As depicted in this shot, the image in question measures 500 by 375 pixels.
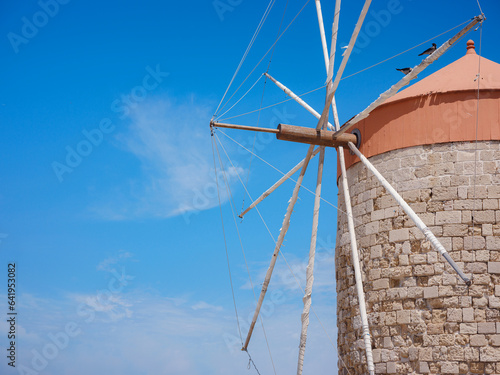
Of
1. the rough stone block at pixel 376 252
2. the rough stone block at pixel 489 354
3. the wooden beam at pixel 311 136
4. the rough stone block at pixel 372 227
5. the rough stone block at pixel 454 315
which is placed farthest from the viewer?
the wooden beam at pixel 311 136

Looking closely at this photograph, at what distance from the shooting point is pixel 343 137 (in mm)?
10867

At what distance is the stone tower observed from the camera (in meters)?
9.27

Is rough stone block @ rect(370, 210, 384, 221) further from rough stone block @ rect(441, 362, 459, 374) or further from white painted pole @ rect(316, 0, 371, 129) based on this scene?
rough stone block @ rect(441, 362, 459, 374)

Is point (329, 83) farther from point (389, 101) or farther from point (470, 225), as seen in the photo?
point (470, 225)

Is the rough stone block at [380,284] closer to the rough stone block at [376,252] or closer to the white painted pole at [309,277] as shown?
the rough stone block at [376,252]

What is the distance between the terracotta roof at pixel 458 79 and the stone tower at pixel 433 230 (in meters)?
0.02

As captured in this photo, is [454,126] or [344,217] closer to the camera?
→ [454,126]

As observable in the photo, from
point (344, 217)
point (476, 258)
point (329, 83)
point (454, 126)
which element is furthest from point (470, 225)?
point (329, 83)

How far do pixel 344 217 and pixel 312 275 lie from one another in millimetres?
1433

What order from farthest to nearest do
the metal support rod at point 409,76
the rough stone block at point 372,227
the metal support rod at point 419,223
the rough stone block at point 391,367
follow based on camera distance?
the rough stone block at point 372,227
the rough stone block at point 391,367
the metal support rod at point 419,223
the metal support rod at point 409,76

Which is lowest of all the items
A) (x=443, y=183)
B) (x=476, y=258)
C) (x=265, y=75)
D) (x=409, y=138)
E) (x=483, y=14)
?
(x=476, y=258)

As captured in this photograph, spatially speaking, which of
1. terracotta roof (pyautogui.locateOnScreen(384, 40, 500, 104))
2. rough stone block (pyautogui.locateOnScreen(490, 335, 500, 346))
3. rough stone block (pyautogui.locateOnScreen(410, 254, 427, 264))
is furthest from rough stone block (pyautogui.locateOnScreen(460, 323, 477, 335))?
Result: terracotta roof (pyautogui.locateOnScreen(384, 40, 500, 104))

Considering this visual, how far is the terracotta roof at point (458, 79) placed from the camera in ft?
32.8

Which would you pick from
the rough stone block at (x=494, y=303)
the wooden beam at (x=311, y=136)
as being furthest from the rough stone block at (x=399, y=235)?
the wooden beam at (x=311, y=136)
